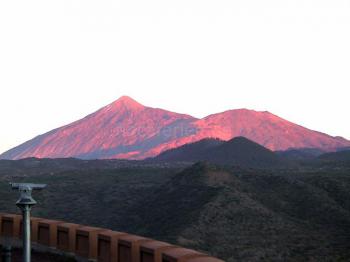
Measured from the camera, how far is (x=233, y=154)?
124 metres

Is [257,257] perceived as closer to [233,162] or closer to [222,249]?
[222,249]

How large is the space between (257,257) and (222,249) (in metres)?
3.67

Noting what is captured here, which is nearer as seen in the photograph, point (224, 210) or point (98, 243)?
point (98, 243)

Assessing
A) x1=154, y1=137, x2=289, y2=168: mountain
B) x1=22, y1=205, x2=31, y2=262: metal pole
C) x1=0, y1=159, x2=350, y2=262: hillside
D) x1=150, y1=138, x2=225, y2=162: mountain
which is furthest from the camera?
x1=150, y1=138, x2=225, y2=162: mountain

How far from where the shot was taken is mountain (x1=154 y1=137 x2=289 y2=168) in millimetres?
116688

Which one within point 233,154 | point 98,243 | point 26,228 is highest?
point 233,154

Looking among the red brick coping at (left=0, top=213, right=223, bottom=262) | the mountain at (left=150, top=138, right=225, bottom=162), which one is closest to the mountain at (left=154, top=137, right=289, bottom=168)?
the mountain at (left=150, top=138, right=225, bottom=162)

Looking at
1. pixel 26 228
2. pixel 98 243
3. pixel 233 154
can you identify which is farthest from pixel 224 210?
pixel 233 154

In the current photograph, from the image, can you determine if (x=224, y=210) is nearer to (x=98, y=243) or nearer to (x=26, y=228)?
(x=98, y=243)

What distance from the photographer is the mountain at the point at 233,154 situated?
116688 mm

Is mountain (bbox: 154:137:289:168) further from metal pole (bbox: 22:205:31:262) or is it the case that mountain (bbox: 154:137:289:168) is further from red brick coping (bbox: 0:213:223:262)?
metal pole (bbox: 22:205:31:262)

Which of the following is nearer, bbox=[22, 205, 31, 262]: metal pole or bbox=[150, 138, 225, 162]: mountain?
bbox=[22, 205, 31, 262]: metal pole

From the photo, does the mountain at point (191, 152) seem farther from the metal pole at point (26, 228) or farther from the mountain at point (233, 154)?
the metal pole at point (26, 228)

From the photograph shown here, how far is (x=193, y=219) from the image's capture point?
159 ft
